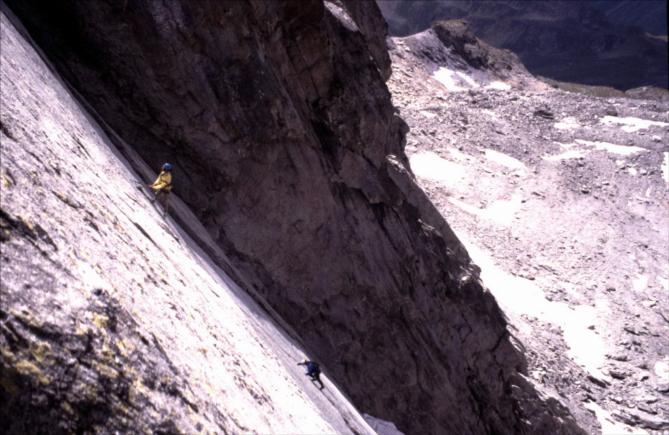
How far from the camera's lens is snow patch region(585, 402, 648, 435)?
81.6 feet

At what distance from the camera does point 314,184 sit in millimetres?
15625

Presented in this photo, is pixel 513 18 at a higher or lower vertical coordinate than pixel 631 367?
higher

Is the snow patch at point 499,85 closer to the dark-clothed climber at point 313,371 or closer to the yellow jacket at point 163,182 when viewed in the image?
the dark-clothed climber at point 313,371

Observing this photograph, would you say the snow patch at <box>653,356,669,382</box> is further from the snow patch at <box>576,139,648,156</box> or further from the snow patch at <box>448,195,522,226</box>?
the snow patch at <box>576,139,648,156</box>

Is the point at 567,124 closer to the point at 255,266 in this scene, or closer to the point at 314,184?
the point at 314,184

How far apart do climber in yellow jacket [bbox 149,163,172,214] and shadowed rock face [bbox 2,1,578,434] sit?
3147 millimetres

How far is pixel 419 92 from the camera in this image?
6956 centimetres

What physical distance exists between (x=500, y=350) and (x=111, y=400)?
63.7 ft

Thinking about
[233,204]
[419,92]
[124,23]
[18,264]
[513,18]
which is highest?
[513,18]

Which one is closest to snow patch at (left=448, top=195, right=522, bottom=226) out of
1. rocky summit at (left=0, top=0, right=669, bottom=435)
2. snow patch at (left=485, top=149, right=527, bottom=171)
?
rocky summit at (left=0, top=0, right=669, bottom=435)

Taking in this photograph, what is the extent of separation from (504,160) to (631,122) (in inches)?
852

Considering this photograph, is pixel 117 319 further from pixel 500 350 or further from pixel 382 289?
pixel 500 350

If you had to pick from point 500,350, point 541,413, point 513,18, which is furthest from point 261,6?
point 513,18

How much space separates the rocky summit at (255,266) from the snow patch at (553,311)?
17cm
